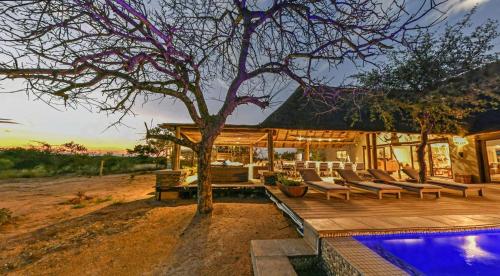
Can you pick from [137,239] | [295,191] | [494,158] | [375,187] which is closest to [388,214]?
[375,187]

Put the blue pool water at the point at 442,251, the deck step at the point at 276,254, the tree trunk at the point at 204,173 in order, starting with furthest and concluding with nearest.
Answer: the tree trunk at the point at 204,173 → the blue pool water at the point at 442,251 → the deck step at the point at 276,254

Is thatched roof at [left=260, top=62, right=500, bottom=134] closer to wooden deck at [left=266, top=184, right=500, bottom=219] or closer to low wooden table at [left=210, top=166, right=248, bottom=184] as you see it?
low wooden table at [left=210, top=166, right=248, bottom=184]

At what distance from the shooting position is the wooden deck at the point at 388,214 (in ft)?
11.8

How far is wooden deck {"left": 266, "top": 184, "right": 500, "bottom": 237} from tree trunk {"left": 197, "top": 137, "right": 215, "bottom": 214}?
7.27ft

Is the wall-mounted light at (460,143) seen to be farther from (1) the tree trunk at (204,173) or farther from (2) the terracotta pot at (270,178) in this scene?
(1) the tree trunk at (204,173)

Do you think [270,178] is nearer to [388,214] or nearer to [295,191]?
[295,191]

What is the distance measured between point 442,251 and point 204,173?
17.3ft

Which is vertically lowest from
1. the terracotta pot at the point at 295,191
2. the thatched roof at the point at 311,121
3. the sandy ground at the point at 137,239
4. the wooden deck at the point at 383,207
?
the sandy ground at the point at 137,239

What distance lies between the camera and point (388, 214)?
4.78 meters

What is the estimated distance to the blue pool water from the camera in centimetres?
290

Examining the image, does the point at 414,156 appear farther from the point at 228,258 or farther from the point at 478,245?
the point at 228,258

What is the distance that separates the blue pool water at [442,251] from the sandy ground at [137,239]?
200 centimetres

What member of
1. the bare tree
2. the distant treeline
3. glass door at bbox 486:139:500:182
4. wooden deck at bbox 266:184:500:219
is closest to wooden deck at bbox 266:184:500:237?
wooden deck at bbox 266:184:500:219

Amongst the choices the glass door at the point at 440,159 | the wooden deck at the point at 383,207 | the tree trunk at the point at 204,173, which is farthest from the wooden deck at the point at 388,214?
the glass door at the point at 440,159
